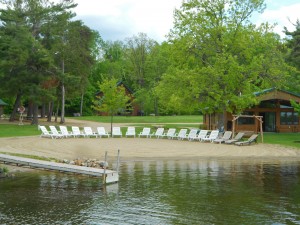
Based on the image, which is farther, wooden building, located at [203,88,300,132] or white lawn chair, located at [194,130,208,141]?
wooden building, located at [203,88,300,132]

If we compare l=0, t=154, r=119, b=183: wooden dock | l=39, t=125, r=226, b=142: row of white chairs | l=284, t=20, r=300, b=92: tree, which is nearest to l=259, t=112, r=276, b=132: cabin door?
l=284, t=20, r=300, b=92: tree

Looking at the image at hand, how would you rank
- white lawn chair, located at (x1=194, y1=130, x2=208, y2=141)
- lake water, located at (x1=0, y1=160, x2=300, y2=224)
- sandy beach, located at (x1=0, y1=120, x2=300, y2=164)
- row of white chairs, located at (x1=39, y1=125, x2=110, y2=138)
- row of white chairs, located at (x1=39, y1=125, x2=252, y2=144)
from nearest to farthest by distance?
lake water, located at (x1=0, y1=160, x2=300, y2=224), sandy beach, located at (x1=0, y1=120, x2=300, y2=164), row of white chairs, located at (x1=39, y1=125, x2=252, y2=144), white lawn chair, located at (x1=194, y1=130, x2=208, y2=141), row of white chairs, located at (x1=39, y1=125, x2=110, y2=138)

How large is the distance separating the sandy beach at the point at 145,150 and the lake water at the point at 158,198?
485cm

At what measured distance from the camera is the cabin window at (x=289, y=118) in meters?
40.6

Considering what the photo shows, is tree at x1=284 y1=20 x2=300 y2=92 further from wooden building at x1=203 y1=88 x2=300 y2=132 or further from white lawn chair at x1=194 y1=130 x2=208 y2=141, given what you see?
white lawn chair at x1=194 y1=130 x2=208 y2=141

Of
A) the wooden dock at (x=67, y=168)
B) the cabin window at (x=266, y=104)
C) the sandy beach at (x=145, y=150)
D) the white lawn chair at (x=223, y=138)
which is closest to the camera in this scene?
the wooden dock at (x=67, y=168)

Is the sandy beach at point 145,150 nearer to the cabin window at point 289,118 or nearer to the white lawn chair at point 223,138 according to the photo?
the white lawn chair at point 223,138

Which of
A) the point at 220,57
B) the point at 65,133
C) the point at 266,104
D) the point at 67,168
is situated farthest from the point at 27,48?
the point at 67,168

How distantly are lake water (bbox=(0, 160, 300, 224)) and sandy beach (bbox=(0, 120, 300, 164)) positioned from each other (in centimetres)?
485

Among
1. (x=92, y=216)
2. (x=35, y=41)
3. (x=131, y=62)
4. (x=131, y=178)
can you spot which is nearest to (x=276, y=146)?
(x=131, y=178)

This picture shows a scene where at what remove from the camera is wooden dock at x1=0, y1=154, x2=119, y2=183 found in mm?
15654

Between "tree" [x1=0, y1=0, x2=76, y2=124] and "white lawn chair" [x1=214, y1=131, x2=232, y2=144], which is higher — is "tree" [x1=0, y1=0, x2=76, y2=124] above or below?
above

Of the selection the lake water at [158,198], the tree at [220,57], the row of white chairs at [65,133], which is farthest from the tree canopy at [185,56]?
the lake water at [158,198]

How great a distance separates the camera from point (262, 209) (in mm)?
11758
